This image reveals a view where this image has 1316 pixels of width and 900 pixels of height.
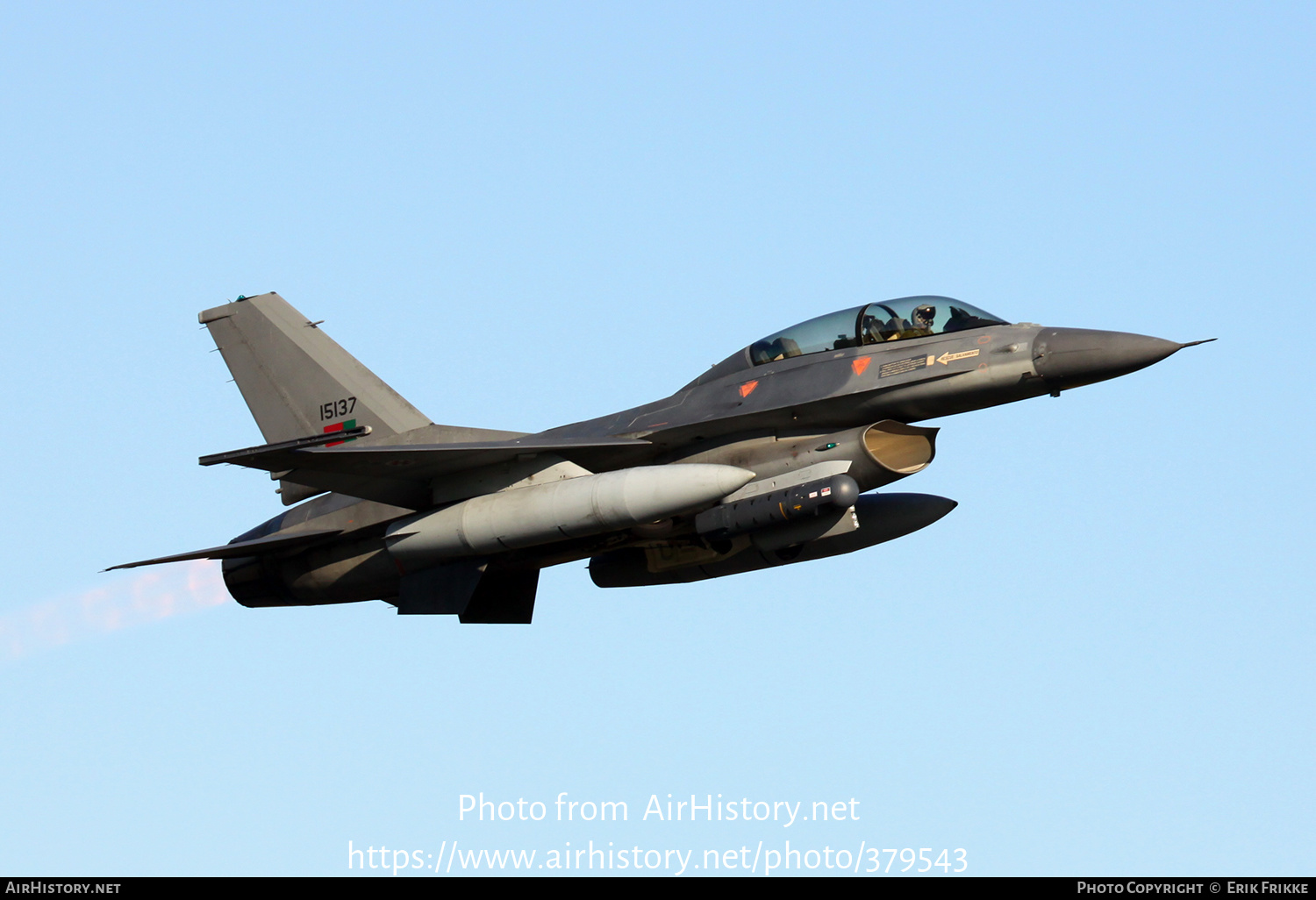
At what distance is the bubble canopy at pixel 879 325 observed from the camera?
18.2m

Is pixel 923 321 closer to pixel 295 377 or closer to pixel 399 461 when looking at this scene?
pixel 399 461

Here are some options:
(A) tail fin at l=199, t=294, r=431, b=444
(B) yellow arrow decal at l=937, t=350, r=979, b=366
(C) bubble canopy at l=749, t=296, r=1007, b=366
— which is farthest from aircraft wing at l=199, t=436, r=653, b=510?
(B) yellow arrow decal at l=937, t=350, r=979, b=366

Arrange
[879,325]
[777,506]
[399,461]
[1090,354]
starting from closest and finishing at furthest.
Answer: [1090,354], [777,506], [879,325], [399,461]

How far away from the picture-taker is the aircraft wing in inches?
Answer: 722

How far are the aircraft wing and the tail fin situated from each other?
1.90 metres

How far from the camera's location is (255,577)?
68.0ft

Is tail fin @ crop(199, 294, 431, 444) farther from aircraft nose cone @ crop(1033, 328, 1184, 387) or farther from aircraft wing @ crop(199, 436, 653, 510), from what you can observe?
aircraft nose cone @ crop(1033, 328, 1184, 387)

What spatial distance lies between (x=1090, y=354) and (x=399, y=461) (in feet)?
25.4

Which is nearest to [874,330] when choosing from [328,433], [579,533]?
[579,533]

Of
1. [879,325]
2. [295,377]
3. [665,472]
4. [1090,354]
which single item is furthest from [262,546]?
[1090,354]

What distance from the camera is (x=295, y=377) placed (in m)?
21.7

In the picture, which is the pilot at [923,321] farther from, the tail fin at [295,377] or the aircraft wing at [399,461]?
the tail fin at [295,377]

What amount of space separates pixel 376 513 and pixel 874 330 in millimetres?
6531
